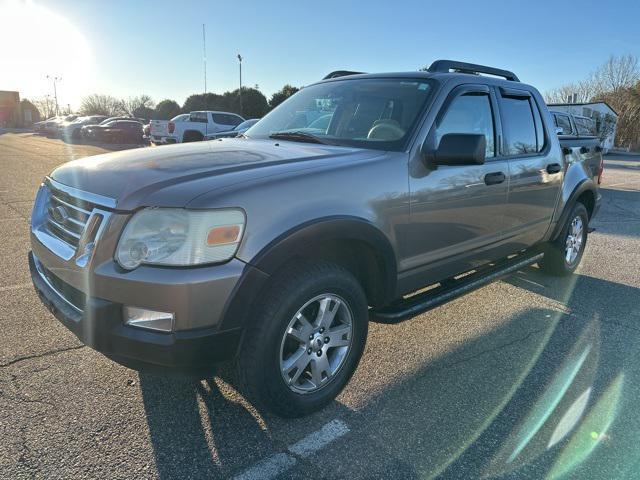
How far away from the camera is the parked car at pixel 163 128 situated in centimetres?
2130

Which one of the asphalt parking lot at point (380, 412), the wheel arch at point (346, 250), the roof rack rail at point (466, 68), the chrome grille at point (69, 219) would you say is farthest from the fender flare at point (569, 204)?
the chrome grille at point (69, 219)

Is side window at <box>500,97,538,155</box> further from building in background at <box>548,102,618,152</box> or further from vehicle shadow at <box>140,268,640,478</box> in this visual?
building in background at <box>548,102,618,152</box>

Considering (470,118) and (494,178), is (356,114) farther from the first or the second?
(494,178)

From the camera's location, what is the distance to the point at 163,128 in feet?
73.6

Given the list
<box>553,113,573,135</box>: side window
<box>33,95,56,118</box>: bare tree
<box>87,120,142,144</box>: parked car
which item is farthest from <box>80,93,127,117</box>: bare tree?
<box>553,113,573,135</box>: side window

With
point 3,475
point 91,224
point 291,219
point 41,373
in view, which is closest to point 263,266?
point 291,219

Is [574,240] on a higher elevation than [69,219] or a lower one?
lower

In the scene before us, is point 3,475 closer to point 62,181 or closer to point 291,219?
point 62,181

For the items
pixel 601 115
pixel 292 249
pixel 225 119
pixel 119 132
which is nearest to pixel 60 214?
pixel 292 249

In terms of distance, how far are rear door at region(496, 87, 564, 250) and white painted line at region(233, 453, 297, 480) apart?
2.57m

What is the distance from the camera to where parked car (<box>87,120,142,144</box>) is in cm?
2870

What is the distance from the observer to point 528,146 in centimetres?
427

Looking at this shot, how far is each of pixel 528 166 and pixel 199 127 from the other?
18506mm

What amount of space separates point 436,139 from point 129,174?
1.92 m
